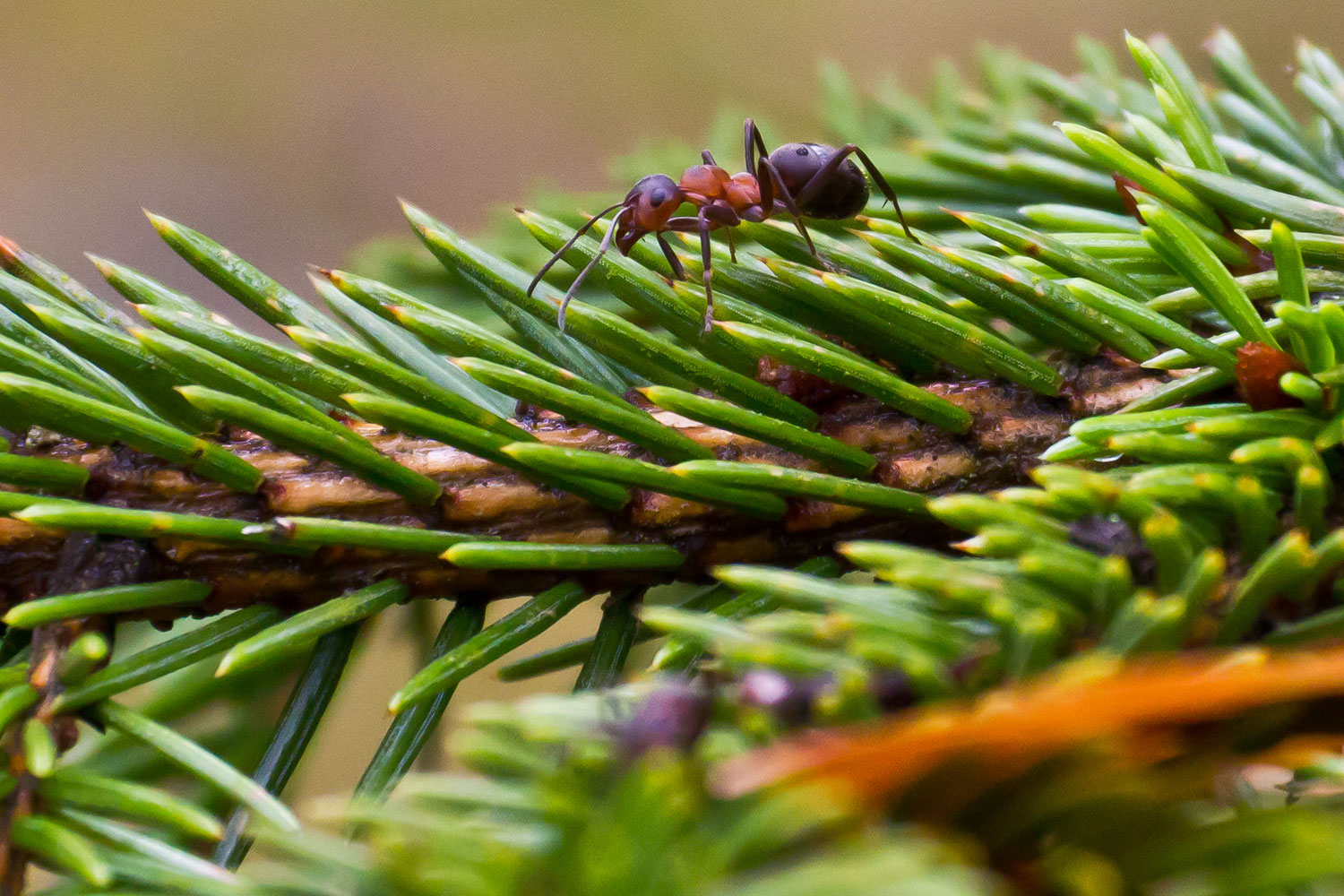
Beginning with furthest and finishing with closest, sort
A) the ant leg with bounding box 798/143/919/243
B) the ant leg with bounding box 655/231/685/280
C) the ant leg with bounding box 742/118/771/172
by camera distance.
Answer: the ant leg with bounding box 742/118/771/172 < the ant leg with bounding box 798/143/919/243 < the ant leg with bounding box 655/231/685/280

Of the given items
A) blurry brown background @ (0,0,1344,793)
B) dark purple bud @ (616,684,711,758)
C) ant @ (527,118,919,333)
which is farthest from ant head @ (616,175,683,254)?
blurry brown background @ (0,0,1344,793)

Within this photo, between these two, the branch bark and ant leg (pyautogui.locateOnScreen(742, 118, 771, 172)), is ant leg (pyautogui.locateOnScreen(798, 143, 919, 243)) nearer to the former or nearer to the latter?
ant leg (pyautogui.locateOnScreen(742, 118, 771, 172))

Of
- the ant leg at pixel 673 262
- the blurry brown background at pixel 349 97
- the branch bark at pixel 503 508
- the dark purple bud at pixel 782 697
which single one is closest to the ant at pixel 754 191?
Answer: the ant leg at pixel 673 262

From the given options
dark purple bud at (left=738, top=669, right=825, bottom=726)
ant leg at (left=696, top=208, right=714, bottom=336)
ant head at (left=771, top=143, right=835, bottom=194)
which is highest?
ant head at (left=771, top=143, right=835, bottom=194)

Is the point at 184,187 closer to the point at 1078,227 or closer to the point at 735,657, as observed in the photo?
the point at 1078,227

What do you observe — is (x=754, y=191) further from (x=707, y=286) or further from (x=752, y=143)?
(x=707, y=286)

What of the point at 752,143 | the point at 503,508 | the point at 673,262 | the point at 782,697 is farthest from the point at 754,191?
the point at 782,697

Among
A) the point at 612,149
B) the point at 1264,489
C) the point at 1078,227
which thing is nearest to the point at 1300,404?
the point at 1264,489
